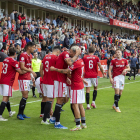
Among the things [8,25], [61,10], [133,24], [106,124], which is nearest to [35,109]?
[106,124]

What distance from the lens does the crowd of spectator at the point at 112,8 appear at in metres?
33.4

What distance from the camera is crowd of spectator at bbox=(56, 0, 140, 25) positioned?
3344 cm

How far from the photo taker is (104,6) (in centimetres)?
4144

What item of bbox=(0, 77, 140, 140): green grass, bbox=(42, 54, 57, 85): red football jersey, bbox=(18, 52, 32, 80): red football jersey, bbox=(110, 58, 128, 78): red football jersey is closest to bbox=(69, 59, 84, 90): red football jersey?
bbox=(42, 54, 57, 85): red football jersey

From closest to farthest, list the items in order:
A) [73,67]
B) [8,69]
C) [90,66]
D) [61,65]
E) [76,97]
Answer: [73,67] → [76,97] → [61,65] → [8,69] → [90,66]

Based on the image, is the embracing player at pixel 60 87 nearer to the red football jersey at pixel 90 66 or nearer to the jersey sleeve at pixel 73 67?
the jersey sleeve at pixel 73 67

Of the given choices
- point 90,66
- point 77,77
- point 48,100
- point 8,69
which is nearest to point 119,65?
point 90,66

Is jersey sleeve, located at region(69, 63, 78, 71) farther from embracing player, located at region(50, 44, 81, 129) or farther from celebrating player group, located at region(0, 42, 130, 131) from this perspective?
embracing player, located at region(50, 44, 81, 129)

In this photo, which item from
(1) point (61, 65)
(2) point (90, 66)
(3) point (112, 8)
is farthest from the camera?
(3) point (112, 8)

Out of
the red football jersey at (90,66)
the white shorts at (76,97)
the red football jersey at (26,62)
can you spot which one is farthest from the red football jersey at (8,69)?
the red football jersey at (90,66)

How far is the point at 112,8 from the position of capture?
43.2 m

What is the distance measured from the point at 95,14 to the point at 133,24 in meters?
14.4

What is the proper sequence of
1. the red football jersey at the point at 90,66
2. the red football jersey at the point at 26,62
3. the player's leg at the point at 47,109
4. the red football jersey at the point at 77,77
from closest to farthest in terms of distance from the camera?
the red football jersey at the point at 77,77
the player's leg at the point at 47,109
the red football jersey at the point at 26,62
the red football jersey at the point at 90,66

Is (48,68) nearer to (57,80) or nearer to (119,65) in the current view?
(57,80)
